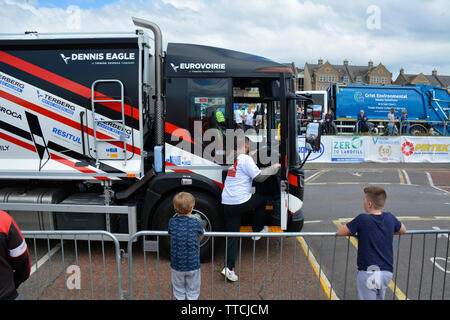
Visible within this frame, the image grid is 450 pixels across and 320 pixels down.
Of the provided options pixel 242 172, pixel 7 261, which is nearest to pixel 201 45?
pixel 242 172

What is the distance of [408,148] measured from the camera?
14875 mm

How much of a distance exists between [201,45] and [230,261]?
289 cm

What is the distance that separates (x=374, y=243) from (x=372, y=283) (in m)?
0.35

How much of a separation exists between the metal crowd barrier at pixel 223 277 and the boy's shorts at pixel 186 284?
18cm

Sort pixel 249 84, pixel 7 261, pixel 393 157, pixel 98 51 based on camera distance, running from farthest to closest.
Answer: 1. pixel 393 157
2. pixel 249 84
3. pixel 98 51
4. pixel 7 261

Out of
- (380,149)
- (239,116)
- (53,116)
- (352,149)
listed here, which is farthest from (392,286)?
(380,149)

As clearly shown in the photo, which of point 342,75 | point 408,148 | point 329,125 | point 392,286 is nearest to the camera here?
point 392,286

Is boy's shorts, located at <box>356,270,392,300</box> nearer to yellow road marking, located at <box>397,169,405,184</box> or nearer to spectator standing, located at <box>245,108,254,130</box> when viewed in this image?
spectator standing, located at <box>245,108,254,130</box>

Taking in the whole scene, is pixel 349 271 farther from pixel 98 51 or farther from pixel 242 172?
pixel 98 51

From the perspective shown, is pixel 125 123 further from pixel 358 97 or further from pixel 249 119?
pixel 358 97

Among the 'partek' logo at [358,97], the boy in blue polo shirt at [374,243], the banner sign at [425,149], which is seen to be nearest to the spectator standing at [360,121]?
the 'partek' logo at [358,97]

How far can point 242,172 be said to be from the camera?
411 cm

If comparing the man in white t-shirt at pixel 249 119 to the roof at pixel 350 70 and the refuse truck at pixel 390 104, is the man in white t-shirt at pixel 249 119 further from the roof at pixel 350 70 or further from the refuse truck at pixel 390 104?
the roof at pixel 350 70

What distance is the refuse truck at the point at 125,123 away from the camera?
448cm
